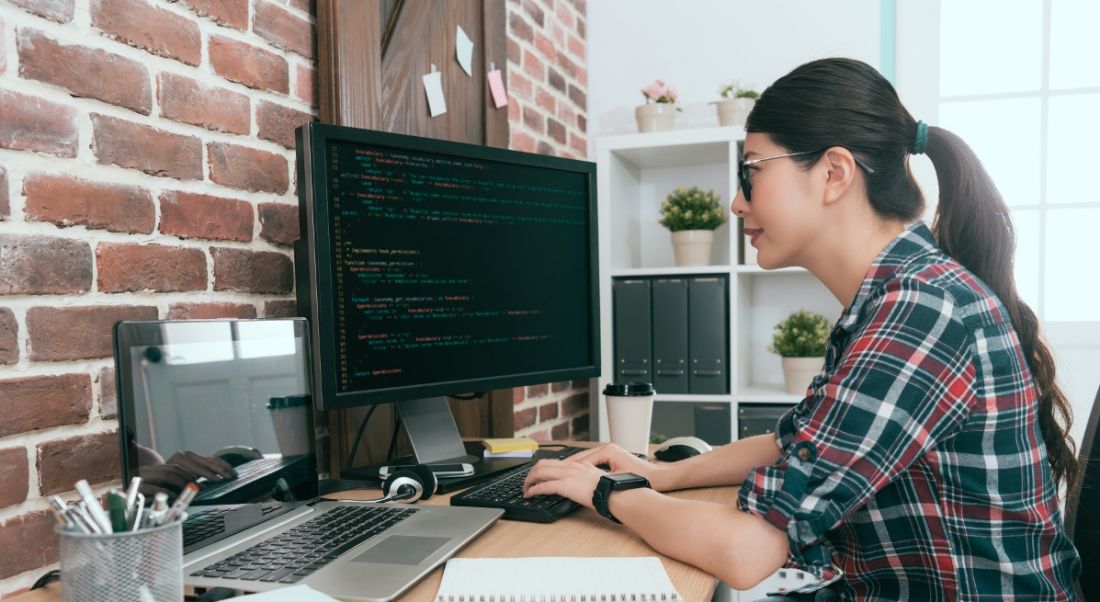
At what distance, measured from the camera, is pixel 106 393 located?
97cm

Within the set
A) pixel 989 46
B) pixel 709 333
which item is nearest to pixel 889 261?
pixel 709 333

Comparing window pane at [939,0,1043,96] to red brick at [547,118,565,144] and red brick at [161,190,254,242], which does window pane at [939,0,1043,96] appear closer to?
red brick at [547,118,565,144]

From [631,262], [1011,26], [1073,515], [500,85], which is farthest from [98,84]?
[1011,26]

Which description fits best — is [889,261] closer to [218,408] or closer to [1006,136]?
[218,408]

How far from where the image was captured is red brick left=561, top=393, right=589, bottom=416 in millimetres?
2443

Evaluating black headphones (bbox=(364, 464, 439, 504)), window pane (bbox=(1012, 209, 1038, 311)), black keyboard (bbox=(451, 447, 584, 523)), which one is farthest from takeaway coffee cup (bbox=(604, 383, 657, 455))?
window pane (bbox=(1012, 209, 1038, 311))

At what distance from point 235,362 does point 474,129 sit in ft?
3.53

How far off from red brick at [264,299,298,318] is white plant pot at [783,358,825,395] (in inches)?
60.3

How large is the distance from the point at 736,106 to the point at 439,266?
58.7 inches

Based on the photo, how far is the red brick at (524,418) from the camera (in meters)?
2.11

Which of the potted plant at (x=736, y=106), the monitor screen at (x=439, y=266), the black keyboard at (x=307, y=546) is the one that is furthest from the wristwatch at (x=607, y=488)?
the potted plant at (x=736, y=106)

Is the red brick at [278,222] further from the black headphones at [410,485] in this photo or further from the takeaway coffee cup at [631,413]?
the takeaway coffee cup at [631,413]

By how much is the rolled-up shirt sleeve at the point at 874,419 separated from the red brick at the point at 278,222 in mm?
840

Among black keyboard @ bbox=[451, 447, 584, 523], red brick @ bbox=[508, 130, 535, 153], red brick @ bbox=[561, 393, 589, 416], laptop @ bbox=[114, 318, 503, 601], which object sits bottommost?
red brick @ bbox=[561, 393, 589, 416]
